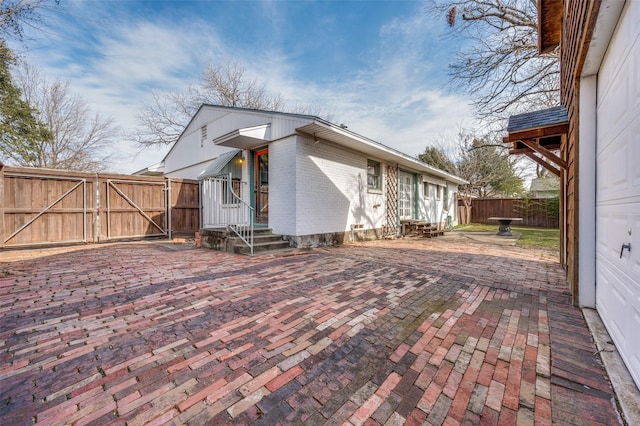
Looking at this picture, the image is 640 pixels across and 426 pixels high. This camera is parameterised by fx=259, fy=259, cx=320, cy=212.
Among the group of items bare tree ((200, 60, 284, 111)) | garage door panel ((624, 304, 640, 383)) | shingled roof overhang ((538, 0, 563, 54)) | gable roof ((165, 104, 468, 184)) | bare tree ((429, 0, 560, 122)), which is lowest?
garage door panel ((624, 304, 640, 383))

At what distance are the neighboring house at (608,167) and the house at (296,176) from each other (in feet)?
15.3

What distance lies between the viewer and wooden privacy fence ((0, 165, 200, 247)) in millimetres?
6520

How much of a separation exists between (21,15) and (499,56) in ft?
45.2

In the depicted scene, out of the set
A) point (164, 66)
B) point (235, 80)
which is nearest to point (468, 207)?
point (235, 80)

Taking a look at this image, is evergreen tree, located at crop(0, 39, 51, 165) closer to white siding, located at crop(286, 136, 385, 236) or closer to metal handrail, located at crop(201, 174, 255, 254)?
metal handrail, located at crop(201, 174, 255, 254)

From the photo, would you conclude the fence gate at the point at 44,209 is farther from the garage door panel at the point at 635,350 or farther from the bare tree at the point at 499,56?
the bare tree at the point at 499,56

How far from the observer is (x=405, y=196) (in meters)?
11.7

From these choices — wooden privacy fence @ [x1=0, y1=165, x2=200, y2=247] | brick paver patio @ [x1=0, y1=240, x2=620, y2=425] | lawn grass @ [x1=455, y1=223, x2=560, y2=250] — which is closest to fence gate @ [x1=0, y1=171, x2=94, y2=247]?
wooden privacy fence @ [x1=0, y1=165, x2=200, y2=247]

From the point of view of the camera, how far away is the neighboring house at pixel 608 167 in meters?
1.80

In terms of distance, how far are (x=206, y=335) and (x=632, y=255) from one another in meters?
3.31

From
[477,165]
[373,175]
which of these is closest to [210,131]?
[373,175]

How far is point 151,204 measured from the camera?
8.85m

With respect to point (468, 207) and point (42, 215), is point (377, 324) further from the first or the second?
point (468, 207)

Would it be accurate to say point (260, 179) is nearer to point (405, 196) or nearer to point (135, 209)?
point (135, 209)
